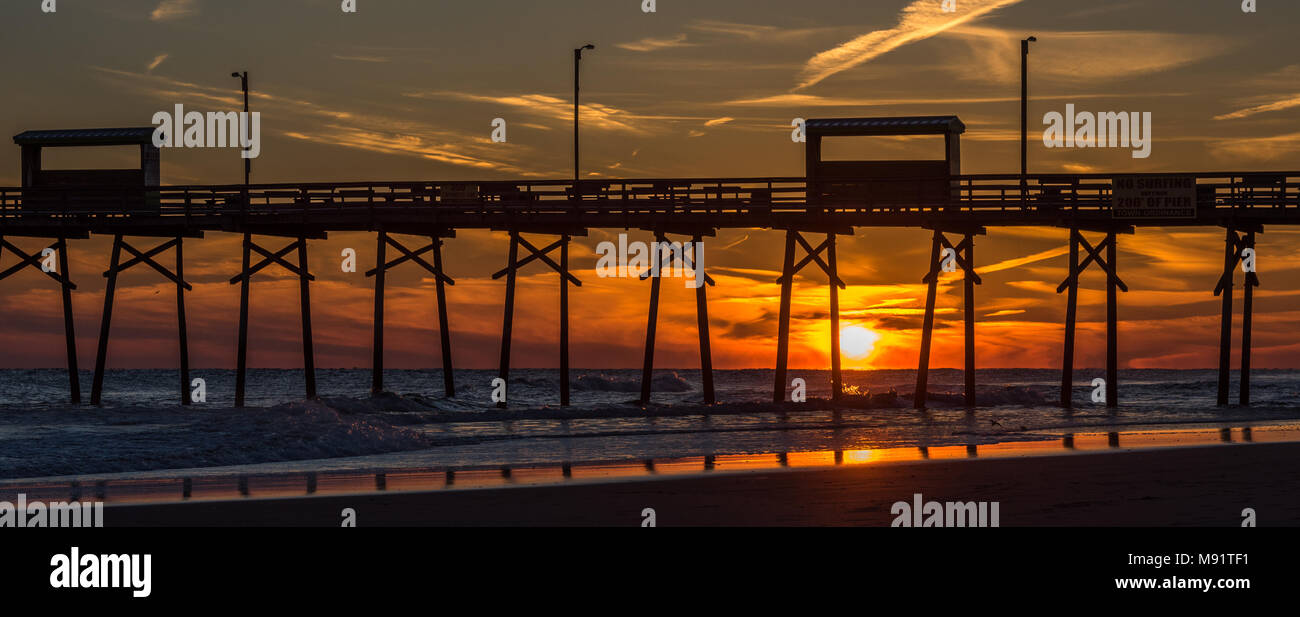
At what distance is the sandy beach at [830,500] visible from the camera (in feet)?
43.3

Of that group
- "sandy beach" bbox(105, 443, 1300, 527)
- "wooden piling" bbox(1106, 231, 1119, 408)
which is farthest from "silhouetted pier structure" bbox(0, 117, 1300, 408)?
"sandy beach" bbox(105, 443, 1300, 527)

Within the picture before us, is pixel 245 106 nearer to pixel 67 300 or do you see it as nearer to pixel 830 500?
pixel 67 300

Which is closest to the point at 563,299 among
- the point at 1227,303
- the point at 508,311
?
the point at 508,311

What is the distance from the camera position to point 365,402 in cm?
4062

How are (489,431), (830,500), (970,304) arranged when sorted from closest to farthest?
(830,500), (489,431), (970,304)

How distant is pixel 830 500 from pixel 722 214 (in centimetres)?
2103

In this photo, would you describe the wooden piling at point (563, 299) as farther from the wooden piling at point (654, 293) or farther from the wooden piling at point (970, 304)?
the wooden piling at point (970, 304)

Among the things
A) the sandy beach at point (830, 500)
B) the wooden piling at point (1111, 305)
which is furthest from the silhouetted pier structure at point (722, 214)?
the sandy beach at point (830, 500)

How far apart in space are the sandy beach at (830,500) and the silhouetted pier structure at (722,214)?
16734mm

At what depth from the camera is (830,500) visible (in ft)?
48.0

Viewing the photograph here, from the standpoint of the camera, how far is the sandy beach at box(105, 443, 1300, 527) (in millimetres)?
13211

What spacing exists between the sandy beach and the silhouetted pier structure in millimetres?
16734
